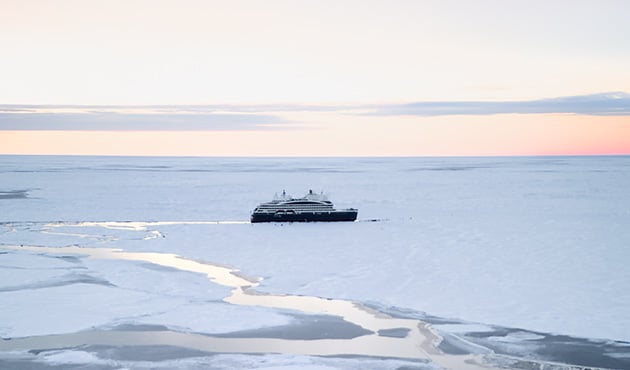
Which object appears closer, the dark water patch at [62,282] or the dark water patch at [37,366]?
the dark water patch at [37,366]

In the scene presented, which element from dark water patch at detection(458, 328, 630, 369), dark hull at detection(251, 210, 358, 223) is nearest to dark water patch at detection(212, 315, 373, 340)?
dark water patch at detection(458, 328, 630, 369)

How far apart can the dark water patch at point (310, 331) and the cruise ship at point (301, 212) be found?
22.8 m

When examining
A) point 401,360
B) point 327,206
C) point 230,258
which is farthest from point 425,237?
point 401,360

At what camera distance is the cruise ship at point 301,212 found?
39.2 m

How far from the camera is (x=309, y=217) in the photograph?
4053 centimetres

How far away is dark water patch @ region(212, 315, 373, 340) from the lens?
14680 mm

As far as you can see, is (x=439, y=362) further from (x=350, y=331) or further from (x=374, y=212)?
(x=374, y=212)

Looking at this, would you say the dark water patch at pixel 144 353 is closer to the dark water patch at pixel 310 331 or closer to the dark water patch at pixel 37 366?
the dark water patch at pixel 37 366

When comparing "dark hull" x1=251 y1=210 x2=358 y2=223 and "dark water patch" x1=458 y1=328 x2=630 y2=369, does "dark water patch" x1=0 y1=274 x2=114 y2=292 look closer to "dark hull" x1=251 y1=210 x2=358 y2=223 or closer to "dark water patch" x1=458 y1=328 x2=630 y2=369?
"dark water patch" x1=458 y1=328 x2=630 y2=369

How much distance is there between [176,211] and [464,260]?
2463cm

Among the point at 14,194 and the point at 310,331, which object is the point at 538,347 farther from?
the point at 14,194

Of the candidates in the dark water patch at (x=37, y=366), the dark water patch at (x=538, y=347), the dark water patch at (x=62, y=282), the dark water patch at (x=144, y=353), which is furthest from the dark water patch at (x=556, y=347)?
the dark water patch at (x=62, y=282)

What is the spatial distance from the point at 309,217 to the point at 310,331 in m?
25.5

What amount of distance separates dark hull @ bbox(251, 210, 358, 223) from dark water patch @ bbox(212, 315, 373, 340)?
22.9m
